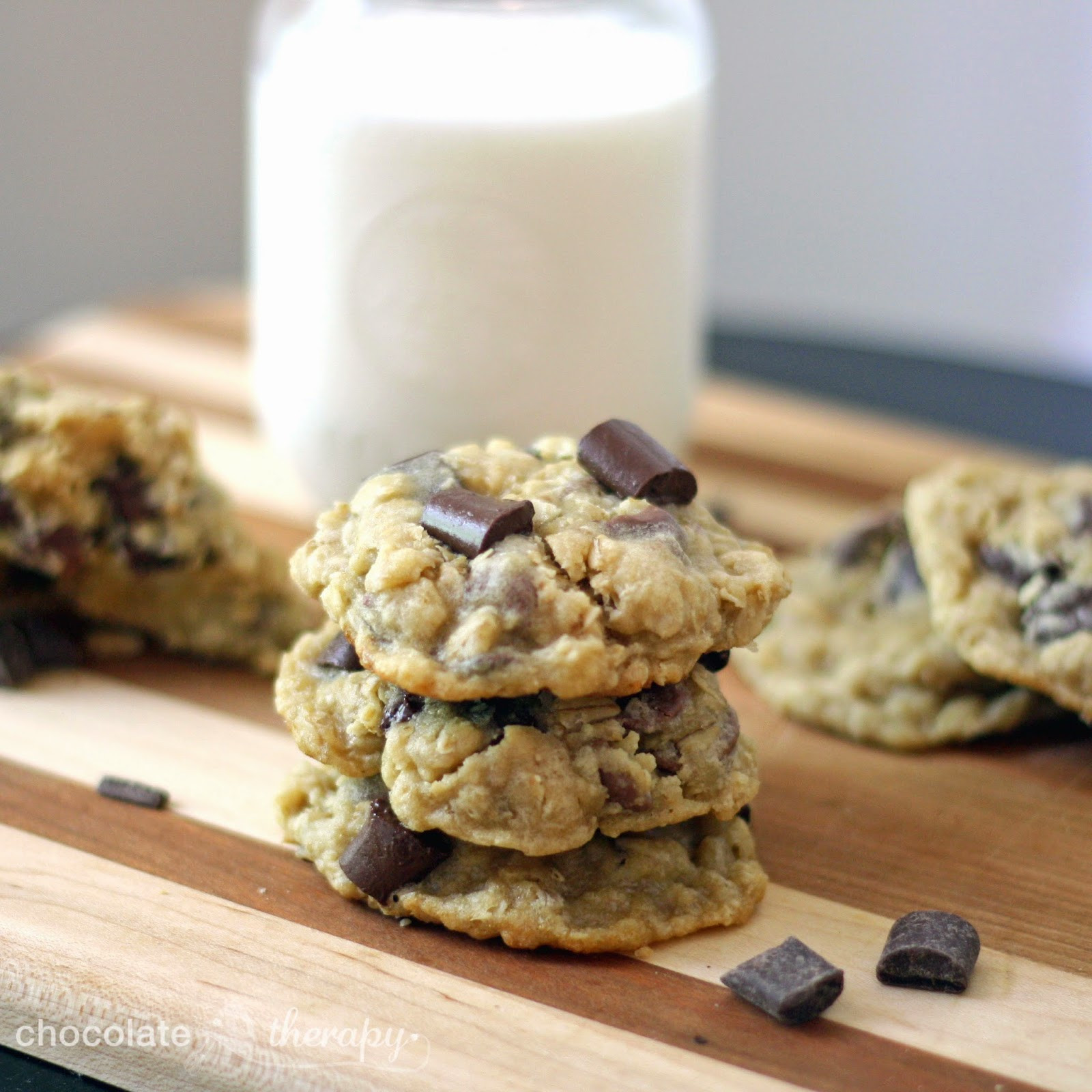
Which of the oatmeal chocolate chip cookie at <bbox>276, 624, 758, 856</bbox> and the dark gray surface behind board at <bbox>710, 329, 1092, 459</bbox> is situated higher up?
the oatmeal chocolate chip cookie at <bbox>276, 624, 758, 856</bbox>

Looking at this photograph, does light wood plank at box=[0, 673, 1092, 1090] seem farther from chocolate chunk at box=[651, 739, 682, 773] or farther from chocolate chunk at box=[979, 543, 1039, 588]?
chocolate chunk at box=[979, 543, 1039, 588]

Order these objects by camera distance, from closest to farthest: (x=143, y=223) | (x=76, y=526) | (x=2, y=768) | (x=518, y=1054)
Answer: (x=518, y=1054)
(x=2, y=768)
(x=76, y=526)
(x=143, y=223)

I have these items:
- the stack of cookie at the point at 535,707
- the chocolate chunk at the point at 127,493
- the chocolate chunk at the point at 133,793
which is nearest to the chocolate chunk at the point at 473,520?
the stack of cookie at the point at 535,707

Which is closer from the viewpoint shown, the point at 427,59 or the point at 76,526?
the point at 76,526

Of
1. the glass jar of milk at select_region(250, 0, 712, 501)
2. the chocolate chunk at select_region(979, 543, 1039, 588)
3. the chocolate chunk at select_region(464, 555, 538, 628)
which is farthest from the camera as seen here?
the glass jar of milk at select_region(250, 0, 712, 501)

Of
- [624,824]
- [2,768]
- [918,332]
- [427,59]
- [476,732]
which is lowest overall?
[918,332]

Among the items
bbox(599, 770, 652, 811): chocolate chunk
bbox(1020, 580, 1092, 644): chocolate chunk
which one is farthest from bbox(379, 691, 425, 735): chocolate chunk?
bbox(1020, 580, 1092, 644): chocolate chunk

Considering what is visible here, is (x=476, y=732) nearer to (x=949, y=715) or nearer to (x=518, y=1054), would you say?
(x=518, y=1054)

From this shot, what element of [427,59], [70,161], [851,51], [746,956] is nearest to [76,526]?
[427,59]
